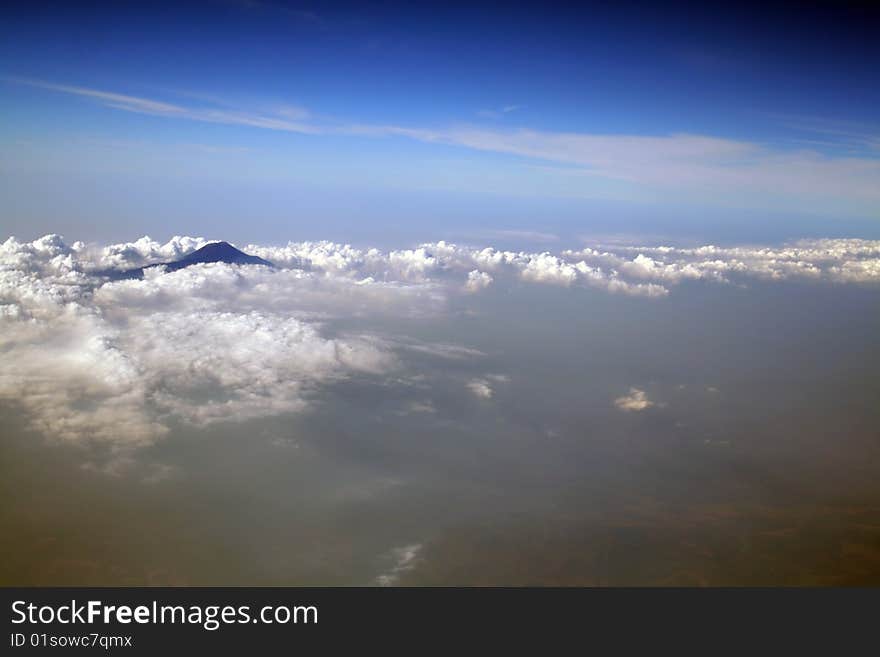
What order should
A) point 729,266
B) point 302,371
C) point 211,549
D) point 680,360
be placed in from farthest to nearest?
point 729,266 < point 680,360 < point 302,371 < point 211,549

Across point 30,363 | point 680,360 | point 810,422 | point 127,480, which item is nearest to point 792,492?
point 810,422

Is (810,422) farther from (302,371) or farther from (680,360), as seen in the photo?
(302,371)

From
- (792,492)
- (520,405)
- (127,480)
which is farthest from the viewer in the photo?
(520,405)

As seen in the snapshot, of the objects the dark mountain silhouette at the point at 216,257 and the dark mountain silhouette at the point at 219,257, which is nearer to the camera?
the dark mountain silhouette at the point at 216,257

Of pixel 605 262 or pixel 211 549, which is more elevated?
pixel 605 262

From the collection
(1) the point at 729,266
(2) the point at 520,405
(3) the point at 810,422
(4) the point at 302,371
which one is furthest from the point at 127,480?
(1) the point at 729,266

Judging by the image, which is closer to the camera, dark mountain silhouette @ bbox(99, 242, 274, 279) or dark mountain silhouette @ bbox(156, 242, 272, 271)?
dark mountain silhouette @ bbox(99, 242, 274, 279)

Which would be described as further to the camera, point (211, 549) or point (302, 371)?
point (302, 371)

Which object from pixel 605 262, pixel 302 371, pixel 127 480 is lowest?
pixel 127 480

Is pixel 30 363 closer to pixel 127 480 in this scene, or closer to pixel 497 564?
pixel 127 480
